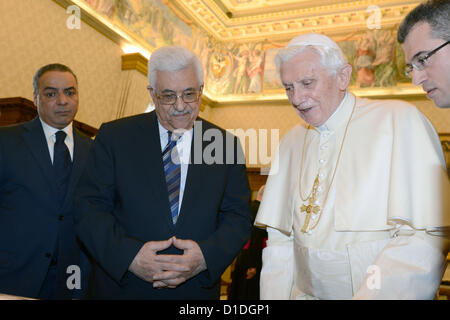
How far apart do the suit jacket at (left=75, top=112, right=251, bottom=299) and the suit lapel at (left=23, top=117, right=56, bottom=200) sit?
0.71 m

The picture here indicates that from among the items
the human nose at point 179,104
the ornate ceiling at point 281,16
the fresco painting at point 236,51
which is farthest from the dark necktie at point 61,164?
the ornate ceiling at point 281,16

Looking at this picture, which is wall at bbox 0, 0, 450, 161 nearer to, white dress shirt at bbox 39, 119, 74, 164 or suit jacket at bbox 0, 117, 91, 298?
white dress shirt at bbox 39, 119, 74, 164

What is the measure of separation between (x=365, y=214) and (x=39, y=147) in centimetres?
223

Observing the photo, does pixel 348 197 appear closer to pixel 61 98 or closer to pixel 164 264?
pixel 164 264

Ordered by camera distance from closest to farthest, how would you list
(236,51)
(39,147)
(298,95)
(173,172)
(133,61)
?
(298,95) < (173,172) < (39,147) < (133,61) < (236,51)

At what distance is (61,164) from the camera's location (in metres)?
2.76

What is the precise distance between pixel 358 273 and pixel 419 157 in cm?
56

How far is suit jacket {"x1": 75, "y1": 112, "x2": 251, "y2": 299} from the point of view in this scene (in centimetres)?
185

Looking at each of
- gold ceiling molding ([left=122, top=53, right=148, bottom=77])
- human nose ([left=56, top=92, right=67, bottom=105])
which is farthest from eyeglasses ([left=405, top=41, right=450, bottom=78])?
gold ceiling molding ([left=122, top=53, right=148, bottom=77])

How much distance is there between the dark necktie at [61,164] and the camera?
8.69ft

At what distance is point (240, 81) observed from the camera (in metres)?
12.9

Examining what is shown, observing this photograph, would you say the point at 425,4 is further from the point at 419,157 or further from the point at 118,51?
the point at 118,51

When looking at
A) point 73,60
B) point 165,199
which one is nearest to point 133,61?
point 73,60
